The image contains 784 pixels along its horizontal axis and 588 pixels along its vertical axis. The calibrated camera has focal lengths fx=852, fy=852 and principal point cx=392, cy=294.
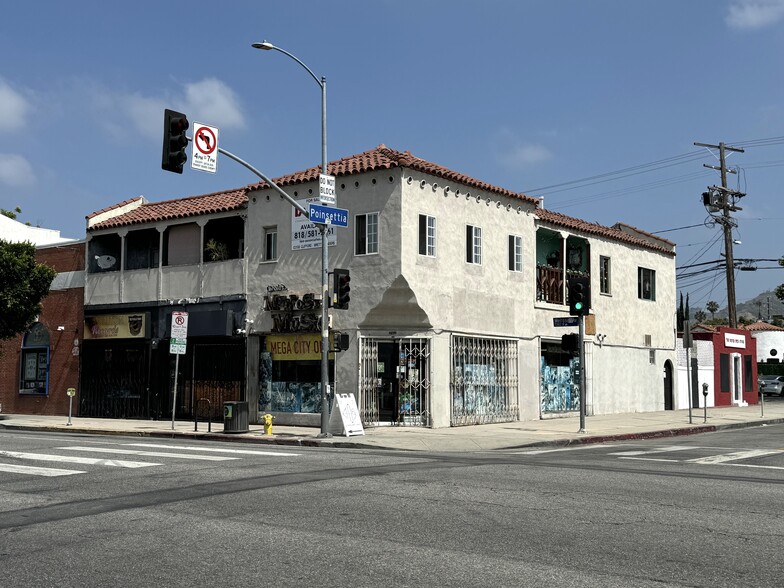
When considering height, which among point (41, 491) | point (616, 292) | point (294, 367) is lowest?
point (41, 491)

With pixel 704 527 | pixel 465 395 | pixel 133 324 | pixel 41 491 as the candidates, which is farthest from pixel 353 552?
pixel 133 324

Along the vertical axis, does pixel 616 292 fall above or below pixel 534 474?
above

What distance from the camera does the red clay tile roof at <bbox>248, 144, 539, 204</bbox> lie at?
81.2 ft

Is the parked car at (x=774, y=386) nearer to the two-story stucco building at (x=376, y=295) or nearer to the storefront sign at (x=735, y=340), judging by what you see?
the storefront sign at (x=735, y=340)

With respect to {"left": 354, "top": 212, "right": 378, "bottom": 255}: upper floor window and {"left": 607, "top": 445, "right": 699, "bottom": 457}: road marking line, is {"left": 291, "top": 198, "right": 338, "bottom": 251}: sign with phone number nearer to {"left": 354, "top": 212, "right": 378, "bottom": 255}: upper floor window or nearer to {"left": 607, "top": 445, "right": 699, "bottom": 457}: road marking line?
{"left": 354, "top": 212, "right": 378, "bottom": 255}: upper floor window

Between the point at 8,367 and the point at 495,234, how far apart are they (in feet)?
65.9

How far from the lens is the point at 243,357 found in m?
27.4

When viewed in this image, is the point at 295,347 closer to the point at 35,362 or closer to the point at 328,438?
the point at 328,438

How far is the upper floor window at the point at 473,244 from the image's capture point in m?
26.8

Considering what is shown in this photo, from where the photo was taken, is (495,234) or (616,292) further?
(616,292)

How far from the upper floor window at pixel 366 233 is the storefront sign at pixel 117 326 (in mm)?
9103


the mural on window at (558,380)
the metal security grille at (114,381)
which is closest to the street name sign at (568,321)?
the mural on window at (558,380)

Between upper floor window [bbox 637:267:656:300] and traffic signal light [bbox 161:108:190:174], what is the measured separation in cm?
2422

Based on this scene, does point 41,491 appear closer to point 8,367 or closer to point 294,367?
point 294,367
